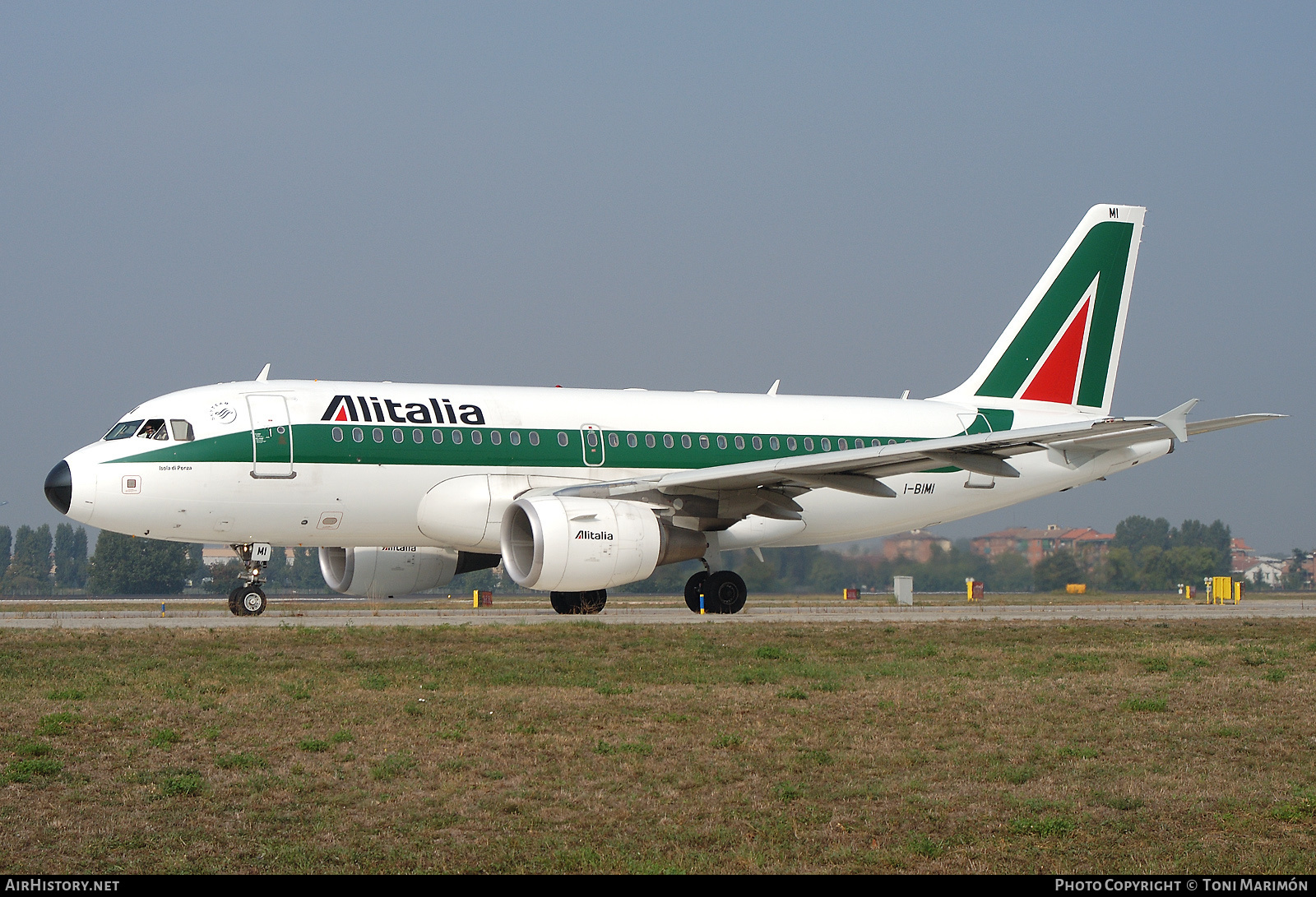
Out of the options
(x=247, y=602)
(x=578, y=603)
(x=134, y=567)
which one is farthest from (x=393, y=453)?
(x=134, y=567)

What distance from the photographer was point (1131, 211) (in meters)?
Result: 28.6

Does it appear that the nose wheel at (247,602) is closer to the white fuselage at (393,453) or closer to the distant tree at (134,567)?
the white fuselage at (393,453)

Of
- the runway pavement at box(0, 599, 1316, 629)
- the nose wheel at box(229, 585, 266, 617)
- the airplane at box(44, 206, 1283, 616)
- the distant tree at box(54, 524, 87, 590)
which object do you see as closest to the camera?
the runway pavement at box(0, 599, 1316, 629)

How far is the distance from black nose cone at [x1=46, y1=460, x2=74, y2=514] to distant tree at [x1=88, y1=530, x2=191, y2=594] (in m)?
52.2

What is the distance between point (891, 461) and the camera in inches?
820

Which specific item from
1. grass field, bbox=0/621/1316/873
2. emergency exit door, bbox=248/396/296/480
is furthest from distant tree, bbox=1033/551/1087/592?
emergency exit door, bbox=248/396/296/480

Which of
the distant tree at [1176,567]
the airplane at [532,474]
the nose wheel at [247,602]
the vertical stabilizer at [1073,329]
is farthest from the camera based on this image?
the distant tree at [1176,567]

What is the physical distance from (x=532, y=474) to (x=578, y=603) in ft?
10.5

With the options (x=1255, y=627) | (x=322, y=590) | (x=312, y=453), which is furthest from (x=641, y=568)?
(x=322, y=590)

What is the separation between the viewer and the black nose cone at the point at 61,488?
19.9 metres

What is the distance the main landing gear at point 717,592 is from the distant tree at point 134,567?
53242 millimetres

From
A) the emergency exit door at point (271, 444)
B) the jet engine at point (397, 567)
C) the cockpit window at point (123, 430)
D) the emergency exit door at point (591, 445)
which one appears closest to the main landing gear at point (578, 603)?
the jet engine at point (397, 567)

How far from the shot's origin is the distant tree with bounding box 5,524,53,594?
305 ft

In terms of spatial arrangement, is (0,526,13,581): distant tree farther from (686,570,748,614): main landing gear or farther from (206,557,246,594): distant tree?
(686,570,748,614): main landing gear
